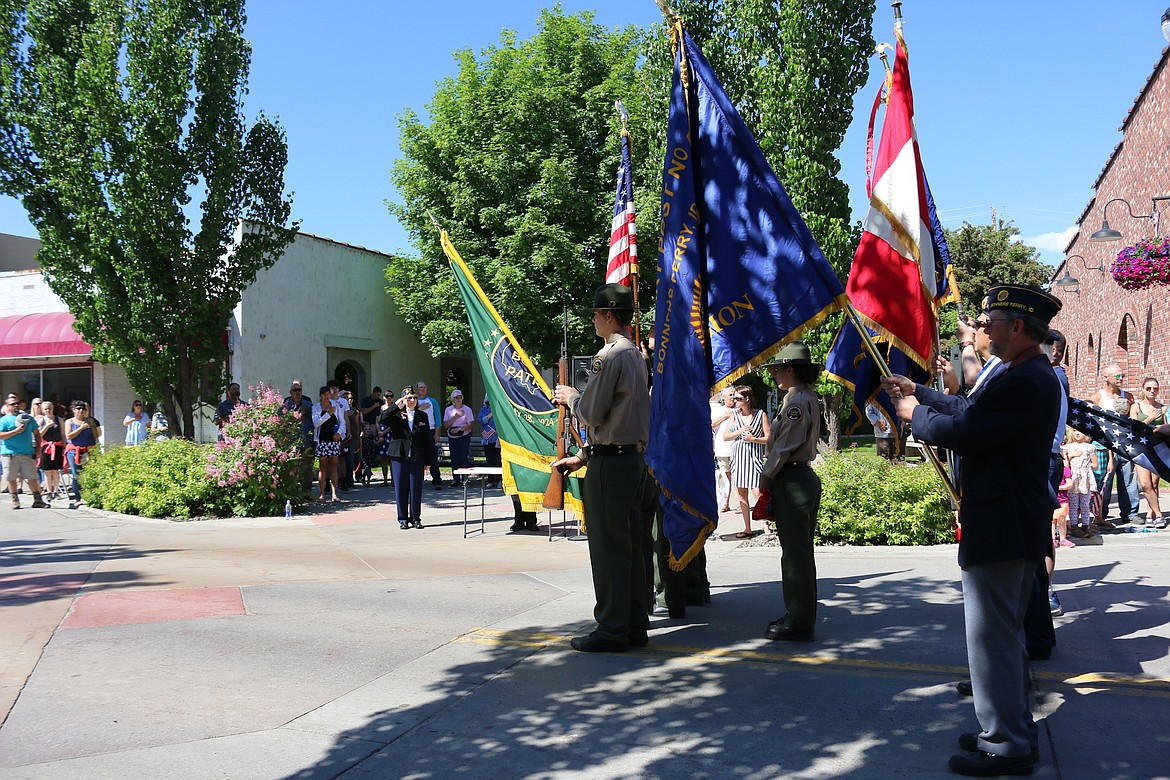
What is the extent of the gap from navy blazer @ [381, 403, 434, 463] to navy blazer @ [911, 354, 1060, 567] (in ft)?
31.4

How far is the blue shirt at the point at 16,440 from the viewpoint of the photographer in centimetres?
1545

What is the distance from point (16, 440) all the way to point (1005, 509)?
16.3 m

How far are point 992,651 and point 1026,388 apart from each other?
1.16 metres

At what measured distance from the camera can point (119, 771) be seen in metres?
4.12

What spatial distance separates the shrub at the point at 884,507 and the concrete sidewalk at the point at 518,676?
69cm

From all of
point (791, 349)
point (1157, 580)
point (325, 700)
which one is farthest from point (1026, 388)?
point (1157, 580)

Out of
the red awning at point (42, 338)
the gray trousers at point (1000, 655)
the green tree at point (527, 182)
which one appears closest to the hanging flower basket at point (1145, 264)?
Answer: the gray trousers at point (1000, 655)

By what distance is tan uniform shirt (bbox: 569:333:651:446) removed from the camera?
5.89 m

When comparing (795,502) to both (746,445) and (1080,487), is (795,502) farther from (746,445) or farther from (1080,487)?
(1080,487)

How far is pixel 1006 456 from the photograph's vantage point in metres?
4.05

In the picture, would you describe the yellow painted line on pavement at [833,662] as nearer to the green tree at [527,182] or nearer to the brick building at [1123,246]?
the brick building at [1123,246]

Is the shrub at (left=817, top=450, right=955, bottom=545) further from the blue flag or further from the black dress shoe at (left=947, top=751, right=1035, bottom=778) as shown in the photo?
the black dress shoe at (left=947, top=751, right=1035, bottom=778)

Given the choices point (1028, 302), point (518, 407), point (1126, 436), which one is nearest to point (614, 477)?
point (1028, 302)

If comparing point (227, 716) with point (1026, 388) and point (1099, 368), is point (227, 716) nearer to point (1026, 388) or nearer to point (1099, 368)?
point (1026, 388)
